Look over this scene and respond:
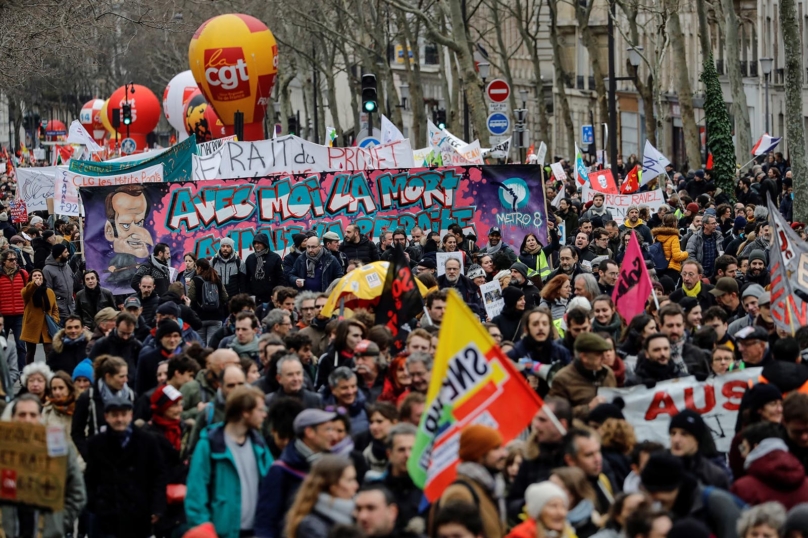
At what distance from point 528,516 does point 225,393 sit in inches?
107

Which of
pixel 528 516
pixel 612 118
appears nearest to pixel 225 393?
pixel 528 516

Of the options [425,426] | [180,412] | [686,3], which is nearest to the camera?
[425,426]

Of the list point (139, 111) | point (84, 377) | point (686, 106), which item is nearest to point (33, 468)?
point (84, 377)

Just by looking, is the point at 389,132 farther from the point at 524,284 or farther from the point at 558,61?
the point at 558,61

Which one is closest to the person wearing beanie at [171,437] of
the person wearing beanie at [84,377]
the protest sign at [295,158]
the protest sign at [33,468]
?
the protest sign at [33,468]

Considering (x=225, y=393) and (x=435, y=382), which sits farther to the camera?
(x=225, y=393)

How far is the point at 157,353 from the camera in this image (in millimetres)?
11922

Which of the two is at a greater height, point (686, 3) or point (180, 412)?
point (686, 3)

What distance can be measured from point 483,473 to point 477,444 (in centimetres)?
14

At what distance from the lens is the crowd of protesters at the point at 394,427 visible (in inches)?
285

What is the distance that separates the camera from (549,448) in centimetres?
805

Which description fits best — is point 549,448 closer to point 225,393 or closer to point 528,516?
point 528,516

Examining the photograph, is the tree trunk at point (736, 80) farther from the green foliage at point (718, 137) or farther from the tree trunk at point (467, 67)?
the tree trunk at point (467, 67)

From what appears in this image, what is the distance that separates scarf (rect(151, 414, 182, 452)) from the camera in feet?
32.8
